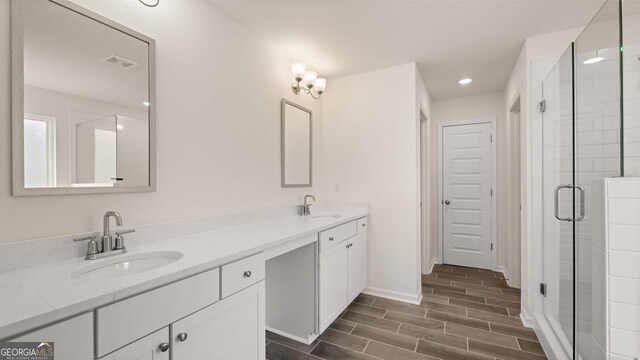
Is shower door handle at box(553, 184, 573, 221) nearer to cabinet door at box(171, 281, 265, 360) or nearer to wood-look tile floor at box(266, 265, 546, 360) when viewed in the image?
wood-look tile floor at box(266, 265, 546, 360)

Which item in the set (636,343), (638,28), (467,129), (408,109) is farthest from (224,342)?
(467,129)

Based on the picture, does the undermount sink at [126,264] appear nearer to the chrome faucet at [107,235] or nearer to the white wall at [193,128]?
the chrome faucet at [107,235]

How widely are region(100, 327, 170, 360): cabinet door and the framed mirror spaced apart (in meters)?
1.69

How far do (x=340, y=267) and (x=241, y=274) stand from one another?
3.82 ft

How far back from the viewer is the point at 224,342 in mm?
1211

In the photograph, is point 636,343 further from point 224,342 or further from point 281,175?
point 281,175

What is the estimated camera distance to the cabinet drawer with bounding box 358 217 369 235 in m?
2.71

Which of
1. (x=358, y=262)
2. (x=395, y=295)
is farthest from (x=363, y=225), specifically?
(x=395, y=295)

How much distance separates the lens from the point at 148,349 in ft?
3.03

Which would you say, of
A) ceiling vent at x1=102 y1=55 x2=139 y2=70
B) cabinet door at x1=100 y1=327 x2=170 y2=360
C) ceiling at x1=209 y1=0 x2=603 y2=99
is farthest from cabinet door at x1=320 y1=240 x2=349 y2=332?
ceiling at x1=209 y1=0 x2=603 y2=99

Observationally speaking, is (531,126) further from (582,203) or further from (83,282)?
(83,282)

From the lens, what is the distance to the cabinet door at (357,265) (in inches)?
98.2

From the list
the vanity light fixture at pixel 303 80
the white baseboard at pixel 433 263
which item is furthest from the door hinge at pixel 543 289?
the vanity light fixture at pixel 303 80

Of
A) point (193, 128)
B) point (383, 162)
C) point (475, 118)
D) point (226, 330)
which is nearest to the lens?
point (226, 330)
